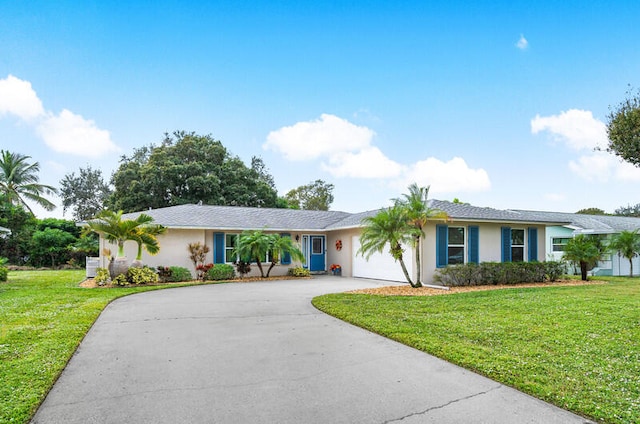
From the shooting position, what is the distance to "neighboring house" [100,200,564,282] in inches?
576

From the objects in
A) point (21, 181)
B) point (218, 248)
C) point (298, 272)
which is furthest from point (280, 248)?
point (21, 181)

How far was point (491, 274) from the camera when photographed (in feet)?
45.2

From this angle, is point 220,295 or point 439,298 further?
point 220,295

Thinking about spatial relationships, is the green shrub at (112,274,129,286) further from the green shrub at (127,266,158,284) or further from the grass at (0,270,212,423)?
the grass at (0,270,212,423)

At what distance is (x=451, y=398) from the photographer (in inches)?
148

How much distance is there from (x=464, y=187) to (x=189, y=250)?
19.6 meters

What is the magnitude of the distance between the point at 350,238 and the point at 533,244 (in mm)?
7830

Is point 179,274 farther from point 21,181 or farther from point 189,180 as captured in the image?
point 21,181

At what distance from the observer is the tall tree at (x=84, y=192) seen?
4006 centimetres

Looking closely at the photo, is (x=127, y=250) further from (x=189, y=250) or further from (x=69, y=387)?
(x=69, y=387)

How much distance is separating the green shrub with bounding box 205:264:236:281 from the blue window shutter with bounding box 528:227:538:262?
1264 centimetres

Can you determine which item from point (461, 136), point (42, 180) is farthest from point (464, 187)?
point (42, 180)

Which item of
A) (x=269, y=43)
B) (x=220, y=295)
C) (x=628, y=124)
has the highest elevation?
(x=269, y=43)

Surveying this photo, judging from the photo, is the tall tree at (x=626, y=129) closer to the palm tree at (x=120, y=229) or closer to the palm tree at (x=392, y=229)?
the palm tree at (x=392, y=229)
